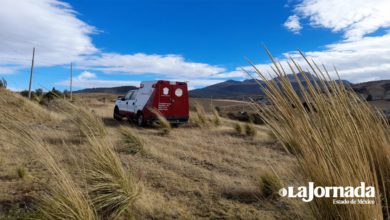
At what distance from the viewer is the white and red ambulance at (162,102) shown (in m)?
14.2

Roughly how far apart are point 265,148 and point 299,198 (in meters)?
6.60

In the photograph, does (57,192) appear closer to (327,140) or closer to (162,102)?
(327,140)

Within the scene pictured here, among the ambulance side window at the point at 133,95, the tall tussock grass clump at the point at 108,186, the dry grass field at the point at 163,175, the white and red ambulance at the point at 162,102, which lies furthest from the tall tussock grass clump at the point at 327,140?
the ambulance side window at the point at 133,95

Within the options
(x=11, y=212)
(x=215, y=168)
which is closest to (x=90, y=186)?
(x=11, y=212)

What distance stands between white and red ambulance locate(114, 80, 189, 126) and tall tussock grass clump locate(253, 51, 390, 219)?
11882mm

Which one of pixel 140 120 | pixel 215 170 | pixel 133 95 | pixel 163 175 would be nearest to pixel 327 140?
pixel 163 175

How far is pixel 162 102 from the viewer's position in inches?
565

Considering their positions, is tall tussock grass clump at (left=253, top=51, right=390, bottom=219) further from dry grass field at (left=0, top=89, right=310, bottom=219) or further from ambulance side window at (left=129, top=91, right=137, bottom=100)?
ambulance side window at (left=129, top=91, right=137, bottom=100)

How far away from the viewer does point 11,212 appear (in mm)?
3709

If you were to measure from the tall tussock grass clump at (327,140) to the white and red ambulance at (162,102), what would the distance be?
11.9 m

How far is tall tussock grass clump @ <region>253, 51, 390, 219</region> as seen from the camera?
7.01ft

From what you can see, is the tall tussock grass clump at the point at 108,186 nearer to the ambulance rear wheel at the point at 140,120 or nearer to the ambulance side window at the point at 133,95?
the ambulance rear wheel at the point at 140,120

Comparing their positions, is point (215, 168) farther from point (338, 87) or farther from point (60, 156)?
point (338, 87)

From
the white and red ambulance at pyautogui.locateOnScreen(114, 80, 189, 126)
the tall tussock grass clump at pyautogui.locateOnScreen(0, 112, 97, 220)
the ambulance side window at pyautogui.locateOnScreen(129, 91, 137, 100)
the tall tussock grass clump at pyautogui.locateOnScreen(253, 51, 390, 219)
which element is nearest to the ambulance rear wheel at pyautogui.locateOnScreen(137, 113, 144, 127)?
the white and red ambulance at pyautogui.locateOnScreen(114, 80, 189, 126)
